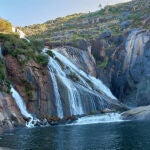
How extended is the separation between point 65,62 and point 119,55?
1538 centimetres

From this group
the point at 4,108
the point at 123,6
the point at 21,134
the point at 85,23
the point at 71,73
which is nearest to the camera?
the point at 21,134

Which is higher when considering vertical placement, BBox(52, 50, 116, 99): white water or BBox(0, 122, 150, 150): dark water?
BBox(52, 50, 116, 99): white water

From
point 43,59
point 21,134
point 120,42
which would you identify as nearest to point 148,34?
point 120,42

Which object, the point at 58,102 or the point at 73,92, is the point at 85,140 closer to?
the point at 58,102

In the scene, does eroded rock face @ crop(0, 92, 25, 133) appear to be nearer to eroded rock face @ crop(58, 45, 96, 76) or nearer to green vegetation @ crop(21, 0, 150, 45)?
eroded rock face @ crop(58, 45, 96, 76)

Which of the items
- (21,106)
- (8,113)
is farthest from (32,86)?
(8,113)

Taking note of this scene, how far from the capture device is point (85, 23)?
152250 mm

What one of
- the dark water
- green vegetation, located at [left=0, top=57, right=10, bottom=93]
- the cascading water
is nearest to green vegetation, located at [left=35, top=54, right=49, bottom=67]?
the cascading water

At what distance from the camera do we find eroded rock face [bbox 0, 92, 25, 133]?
5991 centimetres

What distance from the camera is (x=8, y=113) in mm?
63594

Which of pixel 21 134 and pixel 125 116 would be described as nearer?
pixel 21 134

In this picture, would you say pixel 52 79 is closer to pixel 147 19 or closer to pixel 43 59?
pixel 43 59

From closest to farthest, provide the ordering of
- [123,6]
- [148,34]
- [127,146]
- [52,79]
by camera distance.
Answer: [127,146] < [52,79] < [148,34] < [123,6]

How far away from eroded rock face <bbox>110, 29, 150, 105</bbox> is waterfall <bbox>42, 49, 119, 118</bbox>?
27.3 ft
